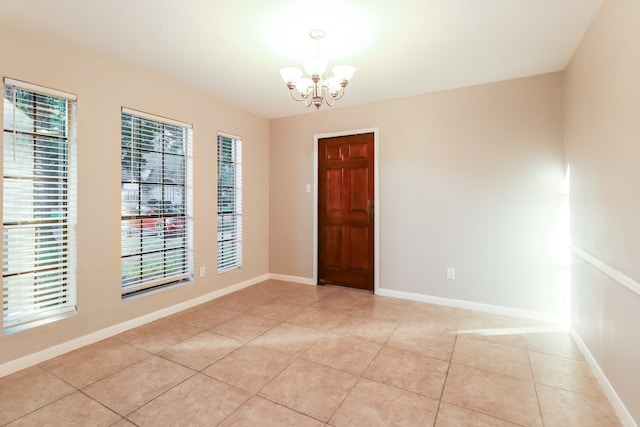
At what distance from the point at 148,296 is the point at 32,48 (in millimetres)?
2276

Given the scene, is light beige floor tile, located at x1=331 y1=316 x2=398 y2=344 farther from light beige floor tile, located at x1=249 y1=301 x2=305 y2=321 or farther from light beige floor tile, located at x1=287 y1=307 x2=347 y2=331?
light beige floor tile, located at x1=249 y1=301 x2=305 y2=321

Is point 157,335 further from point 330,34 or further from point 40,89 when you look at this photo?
point 330,34

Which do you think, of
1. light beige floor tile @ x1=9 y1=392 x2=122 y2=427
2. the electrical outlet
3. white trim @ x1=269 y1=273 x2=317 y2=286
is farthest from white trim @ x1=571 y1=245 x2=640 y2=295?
white trim @ x1=269 y1=273 x2=317 y2=286

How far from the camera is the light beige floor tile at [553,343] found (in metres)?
2.43

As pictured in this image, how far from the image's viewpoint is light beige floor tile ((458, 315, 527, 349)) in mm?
2664

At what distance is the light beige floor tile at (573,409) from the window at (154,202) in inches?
134

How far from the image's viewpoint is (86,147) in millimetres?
2580

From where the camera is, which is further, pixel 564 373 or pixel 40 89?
pixel 40 89

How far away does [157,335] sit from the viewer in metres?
2.76

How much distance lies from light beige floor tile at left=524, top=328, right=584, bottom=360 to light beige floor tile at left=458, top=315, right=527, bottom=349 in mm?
66

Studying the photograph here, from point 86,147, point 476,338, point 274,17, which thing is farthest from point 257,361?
point 274,17

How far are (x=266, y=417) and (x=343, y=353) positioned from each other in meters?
0.88

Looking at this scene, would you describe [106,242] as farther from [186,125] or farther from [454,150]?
[454,150]

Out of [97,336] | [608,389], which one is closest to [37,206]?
[97,336]
